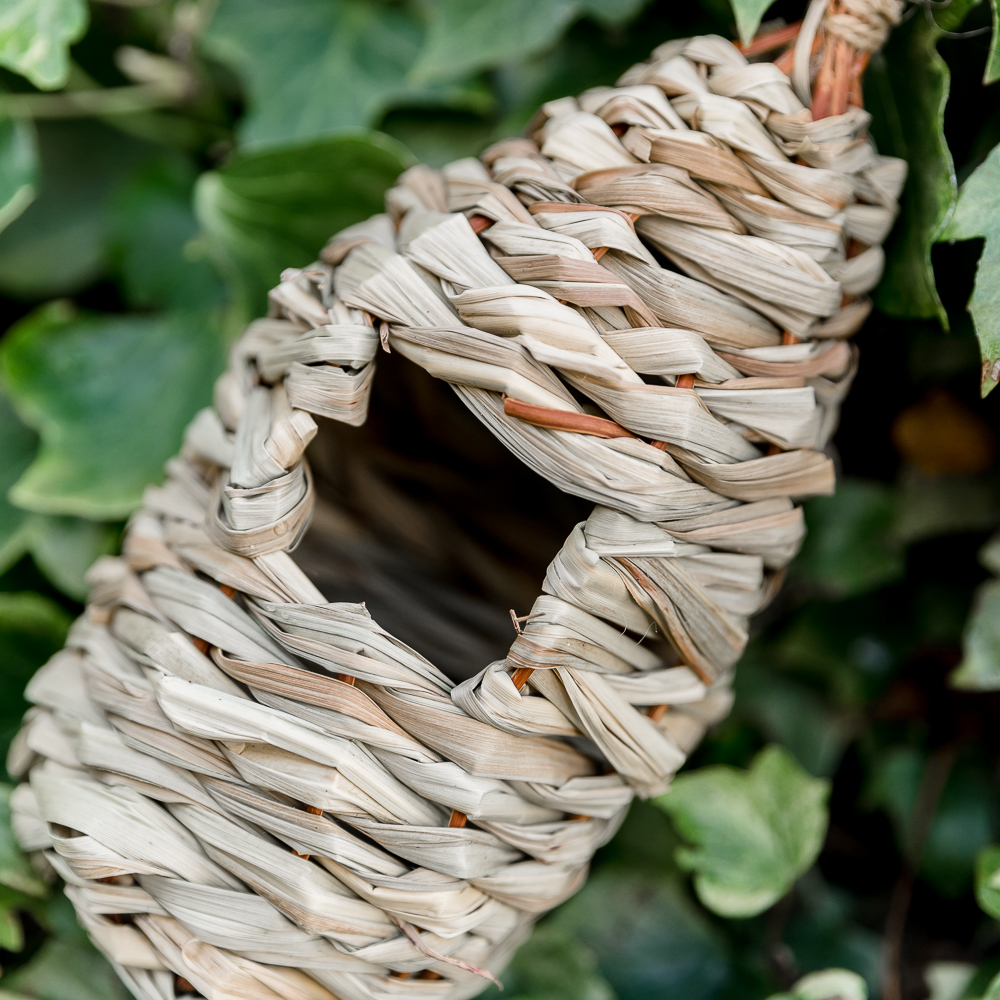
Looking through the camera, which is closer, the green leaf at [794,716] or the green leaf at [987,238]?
the green leaf at [987,238]

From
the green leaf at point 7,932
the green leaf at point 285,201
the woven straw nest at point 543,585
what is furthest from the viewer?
the green leaf at point 285,201

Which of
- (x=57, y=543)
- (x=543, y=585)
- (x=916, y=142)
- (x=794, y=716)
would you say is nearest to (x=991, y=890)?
(x=794, y=716)

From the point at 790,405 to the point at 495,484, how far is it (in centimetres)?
37

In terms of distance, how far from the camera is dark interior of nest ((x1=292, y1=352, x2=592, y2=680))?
0.65 meters

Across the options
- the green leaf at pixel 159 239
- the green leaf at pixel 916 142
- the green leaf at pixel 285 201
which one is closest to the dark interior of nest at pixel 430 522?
the green leaf at pixel 285 201

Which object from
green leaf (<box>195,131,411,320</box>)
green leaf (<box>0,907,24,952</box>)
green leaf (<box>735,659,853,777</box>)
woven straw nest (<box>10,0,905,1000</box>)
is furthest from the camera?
green leaf (<box>735,659,853,777</box>)

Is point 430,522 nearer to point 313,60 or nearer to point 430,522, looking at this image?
point 430,522

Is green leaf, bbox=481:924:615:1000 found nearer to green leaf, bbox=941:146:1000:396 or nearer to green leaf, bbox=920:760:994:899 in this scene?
green leaf, bbox=920:760:994:899

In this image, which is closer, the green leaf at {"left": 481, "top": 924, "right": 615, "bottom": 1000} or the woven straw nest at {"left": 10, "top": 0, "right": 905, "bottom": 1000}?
the woven straw nest at {"left": 10, "top": 0, "right": 905, "bottom": 1000}

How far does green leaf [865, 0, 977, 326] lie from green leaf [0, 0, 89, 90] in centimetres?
52

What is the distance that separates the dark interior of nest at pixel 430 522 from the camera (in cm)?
65

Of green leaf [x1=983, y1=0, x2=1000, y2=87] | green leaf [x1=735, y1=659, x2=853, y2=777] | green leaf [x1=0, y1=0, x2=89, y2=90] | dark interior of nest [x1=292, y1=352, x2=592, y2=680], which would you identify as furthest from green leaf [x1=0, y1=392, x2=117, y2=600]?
green leaf [x1=983, y1=0, x2=1000, y2=87]

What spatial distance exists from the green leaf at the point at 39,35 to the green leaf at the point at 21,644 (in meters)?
0.35

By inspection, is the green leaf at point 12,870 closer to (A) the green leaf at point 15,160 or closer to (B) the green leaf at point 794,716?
(A) the green leaf at point 15,160
